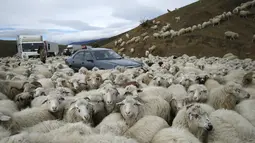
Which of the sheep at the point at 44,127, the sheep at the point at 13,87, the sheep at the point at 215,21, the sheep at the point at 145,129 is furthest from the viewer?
the sheep at the point at 215,21

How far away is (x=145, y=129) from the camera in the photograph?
426 centimetres

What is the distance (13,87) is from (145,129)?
440 centimetres

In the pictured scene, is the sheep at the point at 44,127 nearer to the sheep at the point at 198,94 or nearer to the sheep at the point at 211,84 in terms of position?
the sheep at the point at 198,94

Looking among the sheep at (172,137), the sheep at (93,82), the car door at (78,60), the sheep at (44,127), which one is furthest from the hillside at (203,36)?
the sheep at (44,127)

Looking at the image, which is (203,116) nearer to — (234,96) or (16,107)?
(234,96)

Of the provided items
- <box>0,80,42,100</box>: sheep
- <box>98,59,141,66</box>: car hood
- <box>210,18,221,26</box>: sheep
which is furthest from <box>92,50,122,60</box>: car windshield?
<box>210,18,221,26</box>: sheep

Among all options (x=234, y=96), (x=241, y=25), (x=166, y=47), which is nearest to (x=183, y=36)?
(x=166, y=47)

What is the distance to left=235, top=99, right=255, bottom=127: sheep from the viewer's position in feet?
16.0

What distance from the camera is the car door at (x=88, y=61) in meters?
11.8

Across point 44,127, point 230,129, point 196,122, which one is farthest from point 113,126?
point 230,129

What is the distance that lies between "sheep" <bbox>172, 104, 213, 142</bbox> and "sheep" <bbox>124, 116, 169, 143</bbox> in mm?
338

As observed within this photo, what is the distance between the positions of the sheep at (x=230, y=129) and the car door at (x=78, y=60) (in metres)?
8.73

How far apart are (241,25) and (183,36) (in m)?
6.85

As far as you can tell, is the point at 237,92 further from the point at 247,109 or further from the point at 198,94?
the point at 198,94
